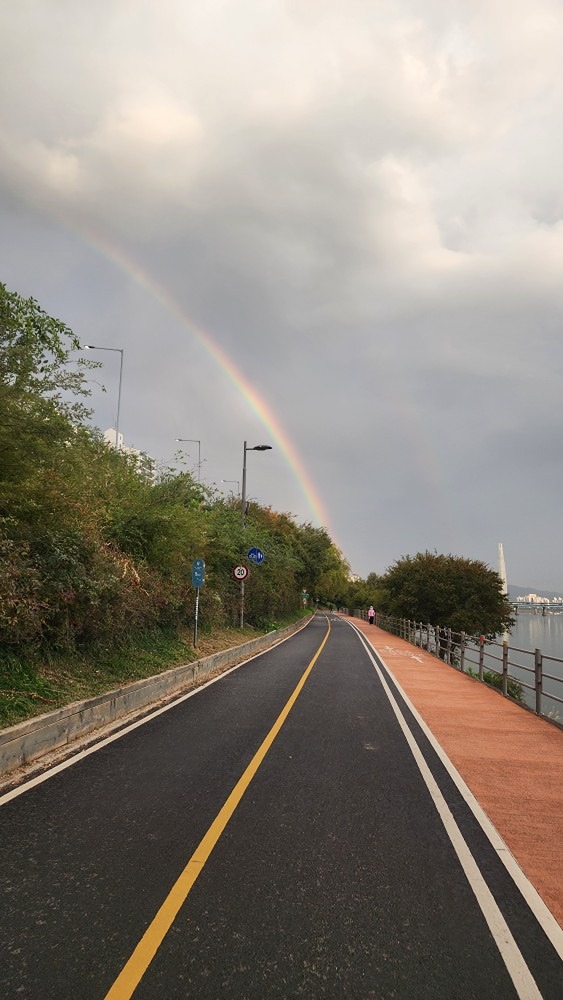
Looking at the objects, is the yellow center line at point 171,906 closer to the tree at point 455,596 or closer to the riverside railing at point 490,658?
the riverside railing at point 490,658

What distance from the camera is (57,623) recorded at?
32.2 ft

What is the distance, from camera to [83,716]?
26.8ft

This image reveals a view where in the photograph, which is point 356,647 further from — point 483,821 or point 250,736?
point 483,821

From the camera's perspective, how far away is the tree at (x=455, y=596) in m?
37.8

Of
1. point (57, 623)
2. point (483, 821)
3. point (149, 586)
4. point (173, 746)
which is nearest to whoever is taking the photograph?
point (483, 821)

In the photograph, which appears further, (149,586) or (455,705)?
(149,586)

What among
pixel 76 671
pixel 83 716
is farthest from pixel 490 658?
pixel 83 716

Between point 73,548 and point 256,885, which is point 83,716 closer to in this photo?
point 73,548

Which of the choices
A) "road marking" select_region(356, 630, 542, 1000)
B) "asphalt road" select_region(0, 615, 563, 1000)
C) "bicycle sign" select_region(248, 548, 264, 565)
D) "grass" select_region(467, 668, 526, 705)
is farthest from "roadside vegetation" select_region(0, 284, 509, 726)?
"grass" select_region(467, 668, 526, 705)

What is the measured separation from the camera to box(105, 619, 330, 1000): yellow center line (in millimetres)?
2963

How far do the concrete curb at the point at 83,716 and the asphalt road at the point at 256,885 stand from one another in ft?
2.20

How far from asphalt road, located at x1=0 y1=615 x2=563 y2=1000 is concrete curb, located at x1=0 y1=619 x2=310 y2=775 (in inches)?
26.4

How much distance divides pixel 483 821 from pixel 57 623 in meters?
7.32

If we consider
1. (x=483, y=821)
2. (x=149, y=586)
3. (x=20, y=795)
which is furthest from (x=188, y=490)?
(x=483, y=821)
